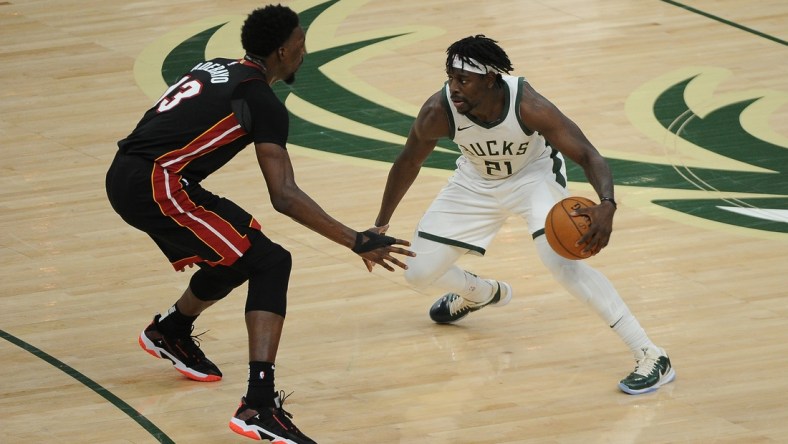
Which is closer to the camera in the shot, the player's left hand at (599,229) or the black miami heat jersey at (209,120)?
the black miami heat jersey at (209,120)

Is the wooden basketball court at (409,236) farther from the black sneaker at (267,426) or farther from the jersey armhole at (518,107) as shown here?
the jersey armhole at (518,107)

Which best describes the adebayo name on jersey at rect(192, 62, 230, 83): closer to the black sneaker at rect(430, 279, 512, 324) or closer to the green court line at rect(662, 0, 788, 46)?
the black sneaker at rect(430, 279, 512, 324)

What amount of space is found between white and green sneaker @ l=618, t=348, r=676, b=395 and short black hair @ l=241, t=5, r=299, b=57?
2163 mm

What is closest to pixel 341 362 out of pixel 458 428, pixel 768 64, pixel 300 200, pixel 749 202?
pixel 458 428

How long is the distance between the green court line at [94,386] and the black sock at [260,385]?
46 cm

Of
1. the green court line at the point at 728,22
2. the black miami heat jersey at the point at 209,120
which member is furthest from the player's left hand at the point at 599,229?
the green court line at the point at 728,22

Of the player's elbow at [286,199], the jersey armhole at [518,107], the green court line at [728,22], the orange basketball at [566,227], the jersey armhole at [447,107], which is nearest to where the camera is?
the player's elbow at [286,199]

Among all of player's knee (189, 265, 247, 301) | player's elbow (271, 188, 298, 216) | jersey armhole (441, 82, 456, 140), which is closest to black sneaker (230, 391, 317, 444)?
player's knee (189, 265, 247, 301)

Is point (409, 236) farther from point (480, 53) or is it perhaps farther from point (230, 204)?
point (230, 204)

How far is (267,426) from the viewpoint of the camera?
540cm

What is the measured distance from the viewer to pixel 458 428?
571 centimetres

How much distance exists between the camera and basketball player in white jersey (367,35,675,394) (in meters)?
5.94

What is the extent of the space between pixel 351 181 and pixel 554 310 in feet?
7.85

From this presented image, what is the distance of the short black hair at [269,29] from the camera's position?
5488 millimetres
